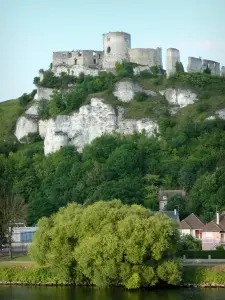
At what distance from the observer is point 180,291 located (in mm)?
39562

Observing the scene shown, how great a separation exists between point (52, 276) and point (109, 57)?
163 feet

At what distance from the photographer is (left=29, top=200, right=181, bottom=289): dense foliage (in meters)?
40.1

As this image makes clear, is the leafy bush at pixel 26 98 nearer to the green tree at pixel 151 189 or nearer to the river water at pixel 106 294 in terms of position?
the green tree at pixel 151 189

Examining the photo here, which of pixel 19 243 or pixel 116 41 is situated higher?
pixel 116 41

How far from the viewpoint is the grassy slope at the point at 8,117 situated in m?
87.8

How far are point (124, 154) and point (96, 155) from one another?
449 centimetres

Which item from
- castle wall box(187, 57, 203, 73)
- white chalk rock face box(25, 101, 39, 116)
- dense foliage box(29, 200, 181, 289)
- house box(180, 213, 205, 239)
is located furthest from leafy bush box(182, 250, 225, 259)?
castle wall box(187, 57, 203, 73)

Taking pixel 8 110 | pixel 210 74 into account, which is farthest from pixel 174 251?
pixel 8 110

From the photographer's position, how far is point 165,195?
67.3 m

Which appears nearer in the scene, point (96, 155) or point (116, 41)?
point (96, 155)

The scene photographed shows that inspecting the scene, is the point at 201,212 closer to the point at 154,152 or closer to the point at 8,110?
the point at 154,152

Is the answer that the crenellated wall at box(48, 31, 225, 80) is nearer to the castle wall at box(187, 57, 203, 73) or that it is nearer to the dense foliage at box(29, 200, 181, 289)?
the castle wall at box(187, 57, 203, 73)

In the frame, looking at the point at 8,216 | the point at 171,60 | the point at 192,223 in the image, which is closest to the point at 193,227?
the point at 192,223

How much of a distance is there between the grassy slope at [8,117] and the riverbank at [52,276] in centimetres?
4352
